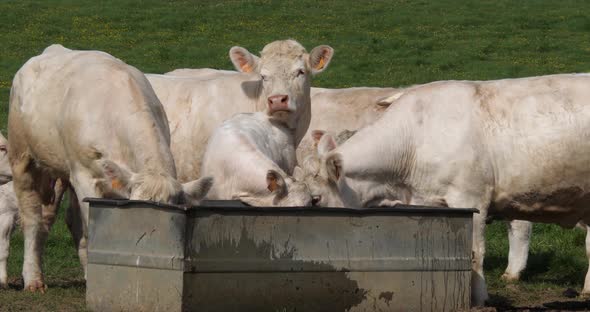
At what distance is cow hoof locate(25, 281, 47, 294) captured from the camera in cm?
977

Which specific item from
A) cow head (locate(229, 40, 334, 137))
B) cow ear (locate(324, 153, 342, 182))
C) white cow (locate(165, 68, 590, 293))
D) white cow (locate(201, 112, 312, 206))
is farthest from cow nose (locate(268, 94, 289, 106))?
cow ear (locate(324, 153, 342, 182))

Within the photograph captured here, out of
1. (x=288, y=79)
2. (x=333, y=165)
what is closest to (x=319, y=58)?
(x=288, y=79)

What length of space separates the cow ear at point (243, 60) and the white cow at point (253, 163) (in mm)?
1338

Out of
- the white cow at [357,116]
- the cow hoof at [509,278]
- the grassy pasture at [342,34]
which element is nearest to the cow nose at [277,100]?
the white cow at [357,116]

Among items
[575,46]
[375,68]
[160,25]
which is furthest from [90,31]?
[575,46]

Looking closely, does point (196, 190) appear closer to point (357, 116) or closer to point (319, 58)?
point (319, 58)

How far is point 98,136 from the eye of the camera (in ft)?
29.7

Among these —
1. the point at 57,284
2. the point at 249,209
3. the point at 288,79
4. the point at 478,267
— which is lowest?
the point at 57,284

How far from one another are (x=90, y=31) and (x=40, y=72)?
20930 millimetres

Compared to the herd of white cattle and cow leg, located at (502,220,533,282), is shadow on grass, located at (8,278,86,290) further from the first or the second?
cow leg, located at (502,220,533,282)

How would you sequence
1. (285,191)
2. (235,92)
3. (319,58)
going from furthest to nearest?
(235,92), (319,58), (285,191)

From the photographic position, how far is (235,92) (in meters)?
12.1

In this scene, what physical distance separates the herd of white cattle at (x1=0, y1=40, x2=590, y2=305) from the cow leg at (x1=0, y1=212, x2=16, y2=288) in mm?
18

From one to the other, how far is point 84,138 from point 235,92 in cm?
328
